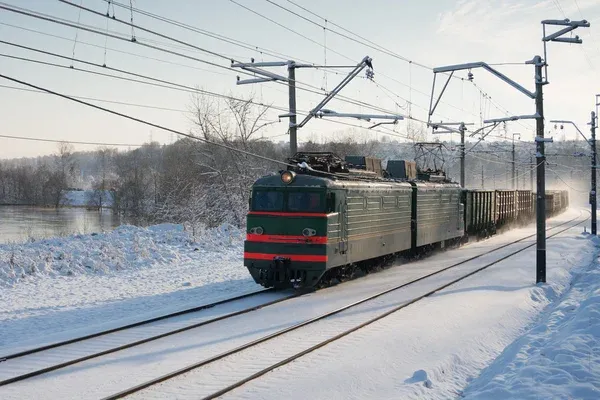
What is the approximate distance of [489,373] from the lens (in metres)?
8.65

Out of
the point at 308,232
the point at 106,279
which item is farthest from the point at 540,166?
the point at 106,279

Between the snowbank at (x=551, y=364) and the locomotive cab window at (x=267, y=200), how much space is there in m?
6.90

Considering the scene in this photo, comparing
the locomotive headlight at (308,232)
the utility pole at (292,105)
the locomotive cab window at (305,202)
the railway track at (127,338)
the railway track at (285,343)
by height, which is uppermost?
the utility pole at (292,105)

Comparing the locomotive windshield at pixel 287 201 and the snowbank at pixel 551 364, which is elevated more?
the locomotive windshield at pixel 287 201

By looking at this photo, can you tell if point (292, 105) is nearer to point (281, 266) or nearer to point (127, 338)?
point (281, 266)

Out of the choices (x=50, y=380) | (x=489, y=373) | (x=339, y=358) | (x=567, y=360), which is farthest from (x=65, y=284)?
(x=567, y=360)

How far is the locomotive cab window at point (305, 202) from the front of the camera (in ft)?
49.2

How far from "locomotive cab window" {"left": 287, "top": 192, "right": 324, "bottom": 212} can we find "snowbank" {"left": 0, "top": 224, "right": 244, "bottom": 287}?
267 inches

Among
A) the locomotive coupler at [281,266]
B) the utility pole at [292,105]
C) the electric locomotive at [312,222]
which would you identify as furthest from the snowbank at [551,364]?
the utility pole at [292,105]

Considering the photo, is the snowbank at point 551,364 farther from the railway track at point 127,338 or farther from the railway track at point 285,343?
the railway track at point 127,338

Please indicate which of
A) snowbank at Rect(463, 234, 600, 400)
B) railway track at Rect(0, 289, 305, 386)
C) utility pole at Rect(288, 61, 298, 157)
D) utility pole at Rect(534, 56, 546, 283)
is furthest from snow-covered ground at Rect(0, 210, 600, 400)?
utility pole at Rect(288, 61, 298, 157)

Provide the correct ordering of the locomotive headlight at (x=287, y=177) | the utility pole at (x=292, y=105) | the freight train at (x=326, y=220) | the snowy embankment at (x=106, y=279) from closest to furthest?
the snowy embankment at (x=106, y=279) < the freight train at (x=326, y=220) < the locomotive headlight at (x=287, y=177) < the utility pole at (x=292, y=105)

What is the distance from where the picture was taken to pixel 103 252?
765 inches

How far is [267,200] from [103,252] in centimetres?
712
